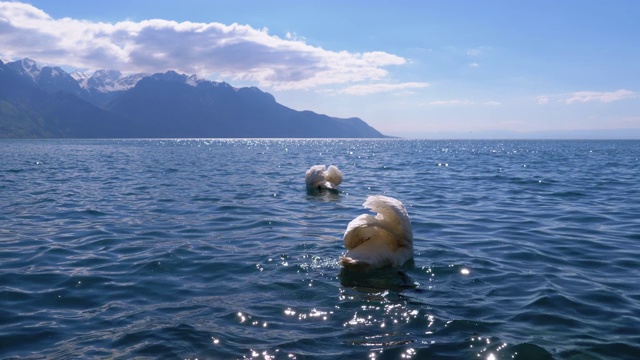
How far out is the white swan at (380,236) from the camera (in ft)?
29.4

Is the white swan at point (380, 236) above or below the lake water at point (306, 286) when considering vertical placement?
above

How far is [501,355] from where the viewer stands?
17.9 feet

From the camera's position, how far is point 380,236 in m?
9.52

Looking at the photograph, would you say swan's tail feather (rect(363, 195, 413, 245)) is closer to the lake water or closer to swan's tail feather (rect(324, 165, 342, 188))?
the lake water

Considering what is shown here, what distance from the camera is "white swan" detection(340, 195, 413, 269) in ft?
29.4

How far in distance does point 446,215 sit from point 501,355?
33.8 ft

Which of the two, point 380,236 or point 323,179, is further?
point 323,179

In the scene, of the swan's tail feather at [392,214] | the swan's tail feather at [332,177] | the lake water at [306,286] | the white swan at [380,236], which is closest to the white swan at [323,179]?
the swan's tail feather at [332,177]

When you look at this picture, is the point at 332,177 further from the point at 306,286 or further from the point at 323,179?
the point at 306,286

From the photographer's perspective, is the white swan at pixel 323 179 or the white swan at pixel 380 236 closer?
the white swan at pixel 380 236

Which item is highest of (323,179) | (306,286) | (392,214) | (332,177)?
(392,214)

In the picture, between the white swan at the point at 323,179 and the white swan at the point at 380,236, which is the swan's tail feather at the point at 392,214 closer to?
the white swan at the point at 380,236

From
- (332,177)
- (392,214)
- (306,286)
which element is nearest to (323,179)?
(332,177)

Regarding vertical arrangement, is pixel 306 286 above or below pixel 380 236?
below
